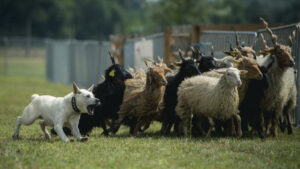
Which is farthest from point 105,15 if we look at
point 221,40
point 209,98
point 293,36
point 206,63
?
point 209,98

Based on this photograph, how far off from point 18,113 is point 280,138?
7815 millimetres

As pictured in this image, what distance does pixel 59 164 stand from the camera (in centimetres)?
679

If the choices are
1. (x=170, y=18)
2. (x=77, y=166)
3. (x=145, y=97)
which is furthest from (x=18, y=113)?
(x=170, y=18)

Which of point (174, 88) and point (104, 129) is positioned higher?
point (174, 88)

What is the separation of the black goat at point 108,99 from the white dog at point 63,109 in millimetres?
1451

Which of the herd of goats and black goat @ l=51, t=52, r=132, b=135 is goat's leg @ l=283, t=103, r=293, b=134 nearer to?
the herd of goats

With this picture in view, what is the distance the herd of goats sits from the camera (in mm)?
9352

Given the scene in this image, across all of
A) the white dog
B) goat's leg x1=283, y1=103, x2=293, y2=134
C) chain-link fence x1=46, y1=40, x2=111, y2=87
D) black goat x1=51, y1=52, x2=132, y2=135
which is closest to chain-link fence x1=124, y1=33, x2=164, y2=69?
chain-link fence x1=46, y1=40, x2=111, y2=87

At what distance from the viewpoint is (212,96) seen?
933cm

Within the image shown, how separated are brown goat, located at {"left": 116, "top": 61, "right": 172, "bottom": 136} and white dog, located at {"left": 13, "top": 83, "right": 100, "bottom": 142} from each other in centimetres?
142

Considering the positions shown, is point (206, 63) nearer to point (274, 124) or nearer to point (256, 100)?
point (256, 100)

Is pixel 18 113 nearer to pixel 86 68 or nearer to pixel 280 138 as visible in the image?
pixel 280 138

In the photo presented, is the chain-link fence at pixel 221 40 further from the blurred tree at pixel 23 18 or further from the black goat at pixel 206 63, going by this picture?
the blurred tree at pixel 23 18

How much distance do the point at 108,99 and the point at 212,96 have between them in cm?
260
